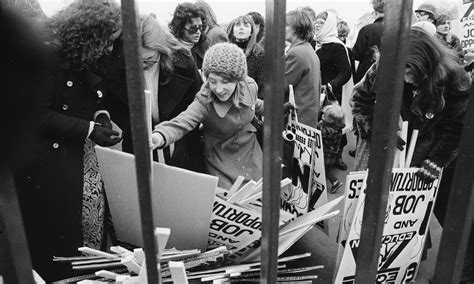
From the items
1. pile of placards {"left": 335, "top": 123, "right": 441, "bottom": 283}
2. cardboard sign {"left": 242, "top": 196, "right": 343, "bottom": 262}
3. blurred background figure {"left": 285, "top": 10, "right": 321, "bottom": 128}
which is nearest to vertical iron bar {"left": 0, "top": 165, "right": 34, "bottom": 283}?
cardboard sign {"left": 242, "top": 196, "right": 343, "bottom": 262}

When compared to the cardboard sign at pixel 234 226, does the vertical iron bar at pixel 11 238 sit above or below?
above

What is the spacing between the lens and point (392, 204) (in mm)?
2047

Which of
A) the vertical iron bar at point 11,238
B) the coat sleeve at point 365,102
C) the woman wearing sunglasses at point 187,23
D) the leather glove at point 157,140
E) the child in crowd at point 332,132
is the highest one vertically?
the woman wearing sunglasses at point 187,23

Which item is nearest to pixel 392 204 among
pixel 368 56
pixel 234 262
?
pixel 234 262

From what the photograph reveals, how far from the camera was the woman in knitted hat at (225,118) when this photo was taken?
2.37m

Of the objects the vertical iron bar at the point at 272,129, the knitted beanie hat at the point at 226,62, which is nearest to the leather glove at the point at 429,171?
the knitted beanie hat at the point at 226,62

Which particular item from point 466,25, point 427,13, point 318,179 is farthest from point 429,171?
point 427,13

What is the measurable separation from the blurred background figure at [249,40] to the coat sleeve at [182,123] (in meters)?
1.47

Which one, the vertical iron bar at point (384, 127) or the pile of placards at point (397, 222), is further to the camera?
the pile of placards at point (397, 222)

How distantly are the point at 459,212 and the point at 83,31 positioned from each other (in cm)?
179

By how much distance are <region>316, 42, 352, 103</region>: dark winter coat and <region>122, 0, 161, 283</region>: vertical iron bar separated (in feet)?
12.8

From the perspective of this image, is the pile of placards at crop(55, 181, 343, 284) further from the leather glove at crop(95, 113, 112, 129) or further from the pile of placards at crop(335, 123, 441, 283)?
the leather glove at crop(95, 113, 112, 129)

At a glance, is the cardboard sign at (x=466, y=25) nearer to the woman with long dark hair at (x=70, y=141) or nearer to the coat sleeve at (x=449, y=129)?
the coat sleeve at (x=449, y=129)

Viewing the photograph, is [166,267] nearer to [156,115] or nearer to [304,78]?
[156,115]
